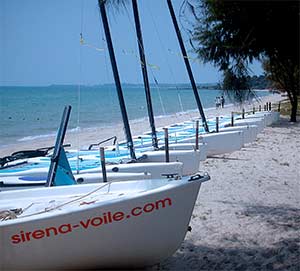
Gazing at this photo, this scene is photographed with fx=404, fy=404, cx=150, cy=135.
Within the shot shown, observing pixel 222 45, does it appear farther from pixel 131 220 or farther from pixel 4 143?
pixel 4 143

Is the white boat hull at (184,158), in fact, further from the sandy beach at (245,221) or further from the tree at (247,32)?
the tree at (247,32)

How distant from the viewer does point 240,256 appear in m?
4.40

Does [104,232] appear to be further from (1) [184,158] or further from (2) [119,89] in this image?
(1) [184,158]

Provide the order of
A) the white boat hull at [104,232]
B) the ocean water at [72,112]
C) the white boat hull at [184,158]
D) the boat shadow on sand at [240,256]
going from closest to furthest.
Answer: the white boat hull at [104,232]
the boat shadow on sand at [240,256]
the white boat hull at [184,158]
the ocean water at [72,112]

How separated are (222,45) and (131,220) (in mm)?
2331

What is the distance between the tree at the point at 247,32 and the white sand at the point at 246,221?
2.07m

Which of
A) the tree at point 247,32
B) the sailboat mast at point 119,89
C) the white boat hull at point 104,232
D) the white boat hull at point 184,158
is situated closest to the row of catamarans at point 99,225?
the white boat hull at point 104,232

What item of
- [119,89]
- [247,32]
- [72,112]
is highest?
[247,32]

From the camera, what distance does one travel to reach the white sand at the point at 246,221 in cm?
429

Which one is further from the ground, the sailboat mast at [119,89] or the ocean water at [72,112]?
the sailboat mast at [119,89]

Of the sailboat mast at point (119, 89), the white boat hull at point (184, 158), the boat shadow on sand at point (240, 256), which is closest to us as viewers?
the boat shadow on sand at point (240, 256)

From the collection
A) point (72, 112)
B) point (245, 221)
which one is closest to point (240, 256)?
A: point (245, 221)

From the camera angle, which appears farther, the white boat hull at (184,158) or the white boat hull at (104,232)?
the white boat hull at (184,158)

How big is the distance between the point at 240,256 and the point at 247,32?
2423 millimetres
